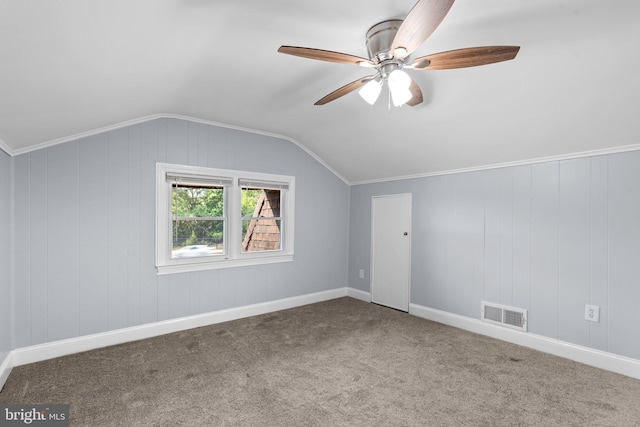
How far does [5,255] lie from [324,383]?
276 cm

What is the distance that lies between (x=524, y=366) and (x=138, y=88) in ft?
12.9

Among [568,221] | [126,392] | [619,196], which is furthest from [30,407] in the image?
[619,196]

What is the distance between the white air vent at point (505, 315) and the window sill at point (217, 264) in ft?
8.28

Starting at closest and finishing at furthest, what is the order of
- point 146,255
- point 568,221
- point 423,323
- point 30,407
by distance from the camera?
1. point 30,407
2. point 568,221
3. point 146,255
4. point 423,323

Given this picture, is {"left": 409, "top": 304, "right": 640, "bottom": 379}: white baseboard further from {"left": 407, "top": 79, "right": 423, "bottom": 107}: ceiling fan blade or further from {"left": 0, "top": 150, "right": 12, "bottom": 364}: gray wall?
{"left": 0, "top": 150, "right": 12, "bottom": 364}: gray wall

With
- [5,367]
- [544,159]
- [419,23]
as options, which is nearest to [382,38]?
[419,23]

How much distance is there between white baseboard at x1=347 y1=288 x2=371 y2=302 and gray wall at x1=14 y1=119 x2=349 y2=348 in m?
1.43

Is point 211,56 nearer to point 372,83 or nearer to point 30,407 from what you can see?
point 372,83

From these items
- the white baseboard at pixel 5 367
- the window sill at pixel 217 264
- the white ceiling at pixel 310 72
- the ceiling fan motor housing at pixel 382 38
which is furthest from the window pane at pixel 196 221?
the ceiling fan motor housing at pixel 382 38

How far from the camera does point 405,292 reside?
4457 millimetres

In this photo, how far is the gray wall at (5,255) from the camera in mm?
2502

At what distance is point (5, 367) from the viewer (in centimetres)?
255

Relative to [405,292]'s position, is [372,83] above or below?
above

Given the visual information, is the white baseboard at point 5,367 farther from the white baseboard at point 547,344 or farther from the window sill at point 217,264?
the white baseboard at point 547,344
